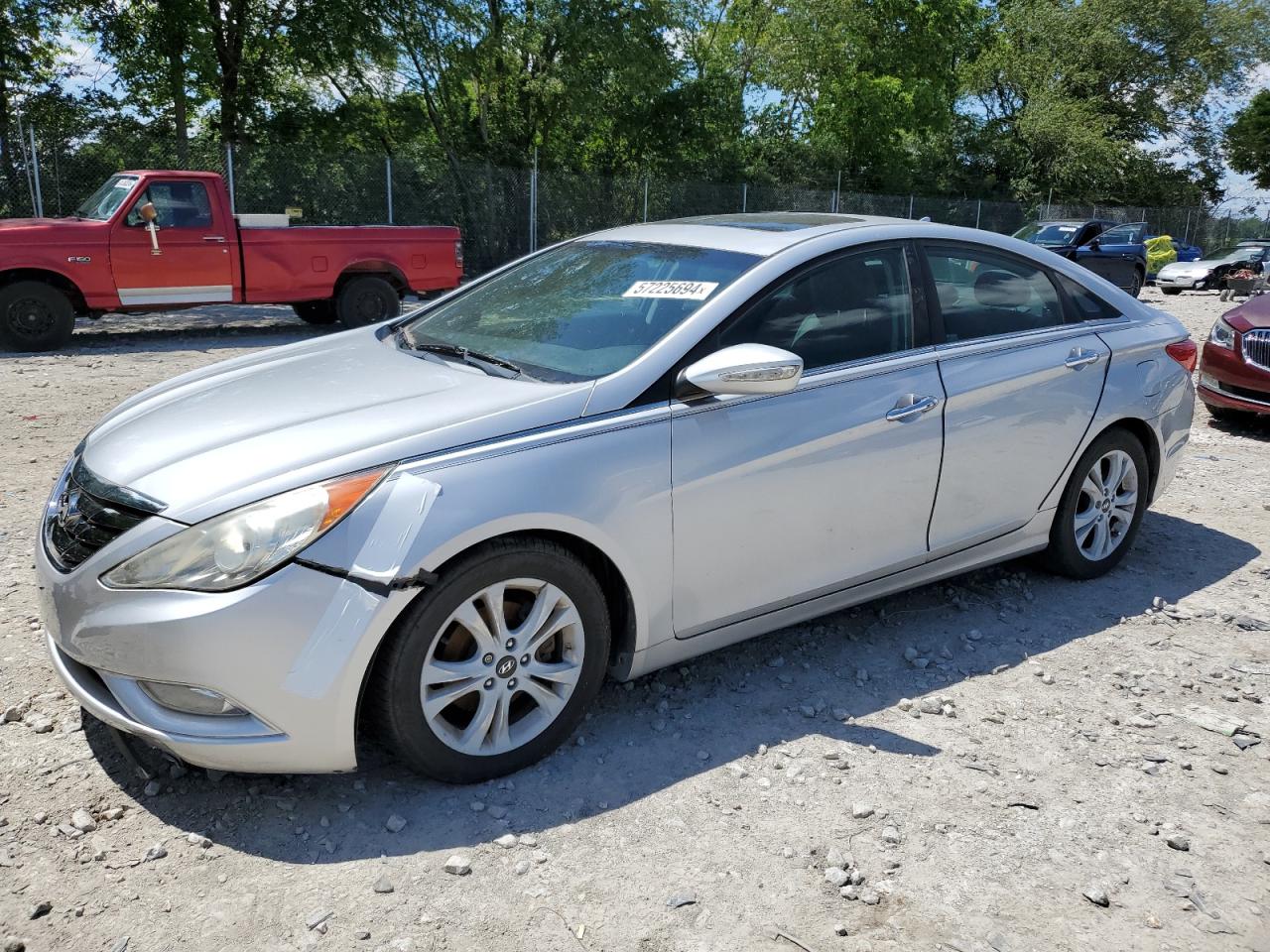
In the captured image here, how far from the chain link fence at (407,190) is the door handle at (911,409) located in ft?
41.5

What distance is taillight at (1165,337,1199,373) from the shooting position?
4.88m

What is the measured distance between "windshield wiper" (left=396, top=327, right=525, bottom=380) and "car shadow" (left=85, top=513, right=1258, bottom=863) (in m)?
1.19

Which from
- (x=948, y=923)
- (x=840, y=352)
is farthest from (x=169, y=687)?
(x=840, y=352)

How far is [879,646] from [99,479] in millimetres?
2844

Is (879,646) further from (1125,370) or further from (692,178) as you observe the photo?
(692,178)

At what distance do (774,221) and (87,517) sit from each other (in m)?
2.74

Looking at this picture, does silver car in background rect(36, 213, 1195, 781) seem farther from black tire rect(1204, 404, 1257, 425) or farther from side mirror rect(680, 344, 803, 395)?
black tire rect(1204, 404, 1257, 425)

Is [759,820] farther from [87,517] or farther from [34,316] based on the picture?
[34,316]

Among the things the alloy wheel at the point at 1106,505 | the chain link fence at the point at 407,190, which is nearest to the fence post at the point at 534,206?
the chain link fence at the point at 407,190

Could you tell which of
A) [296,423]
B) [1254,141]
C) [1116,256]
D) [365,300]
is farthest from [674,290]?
[1254,141]

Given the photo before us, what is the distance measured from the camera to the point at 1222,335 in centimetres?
823

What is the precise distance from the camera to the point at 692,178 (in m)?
25.2

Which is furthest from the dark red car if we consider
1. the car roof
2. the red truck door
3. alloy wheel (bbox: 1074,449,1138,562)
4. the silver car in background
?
the red truck door

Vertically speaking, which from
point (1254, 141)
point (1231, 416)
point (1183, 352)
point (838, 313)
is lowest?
point (1231, 416)
